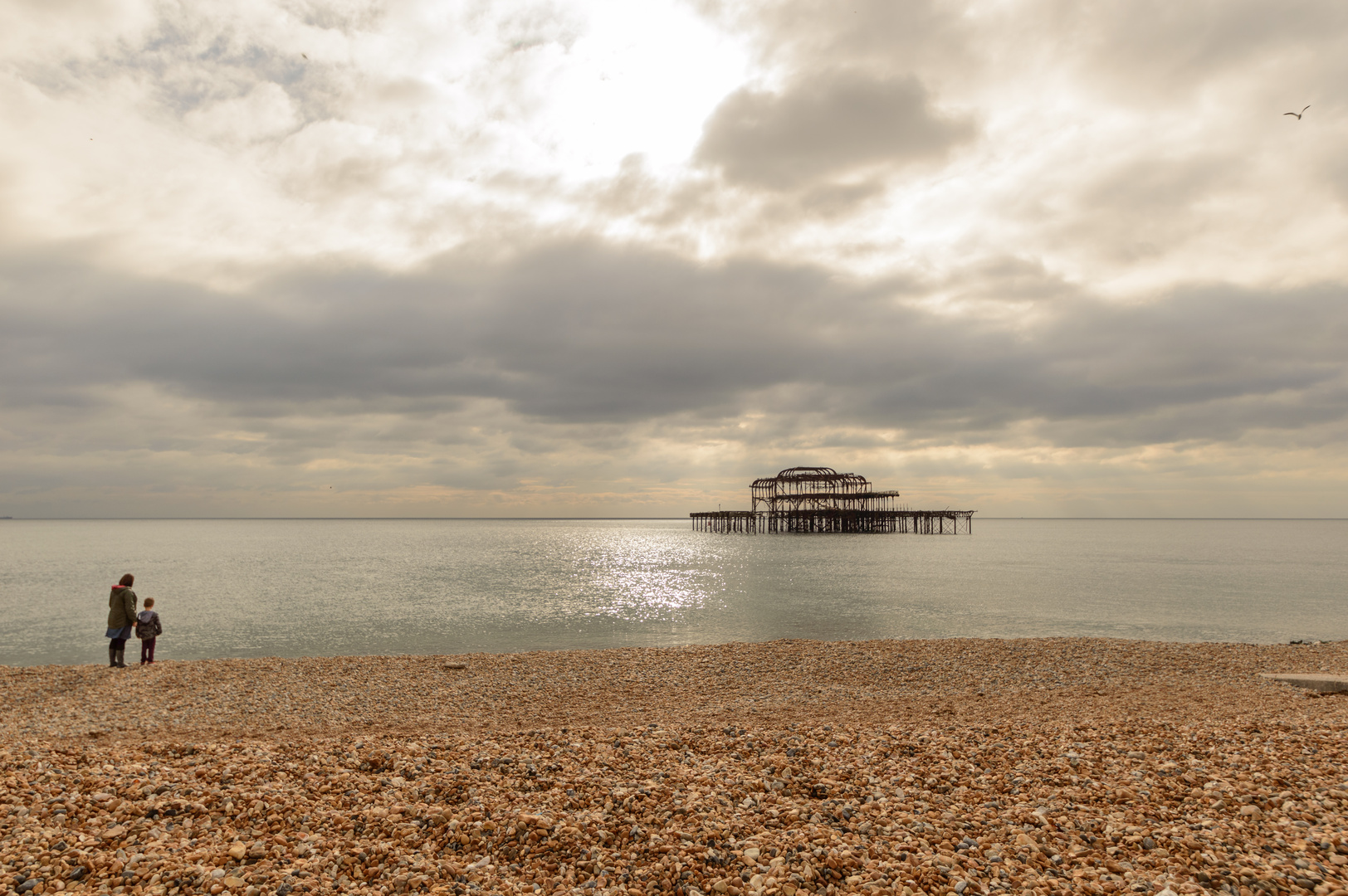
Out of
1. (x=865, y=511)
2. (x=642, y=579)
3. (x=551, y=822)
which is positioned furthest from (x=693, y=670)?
(x=865, y=511)

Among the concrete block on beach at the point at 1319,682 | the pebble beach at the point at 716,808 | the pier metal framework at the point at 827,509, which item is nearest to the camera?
the pebble beach at the point at 716,808

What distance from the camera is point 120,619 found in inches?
580

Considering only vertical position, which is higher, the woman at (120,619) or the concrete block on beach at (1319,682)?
the woman at (120,619)

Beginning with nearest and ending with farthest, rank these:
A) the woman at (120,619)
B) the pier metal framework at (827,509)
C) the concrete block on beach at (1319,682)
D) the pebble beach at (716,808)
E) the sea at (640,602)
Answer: the pebble beach at (716,808), the concrete block on beach at (1319,682), the woman at (120,619), the sea at (640,602), the pier metal framework at (827,509)

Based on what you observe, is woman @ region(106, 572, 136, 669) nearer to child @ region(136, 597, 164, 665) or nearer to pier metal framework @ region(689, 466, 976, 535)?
child @ region(136, 597, 164, 665)

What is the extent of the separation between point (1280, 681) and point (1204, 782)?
10.1 metres

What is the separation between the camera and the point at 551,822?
5.36 meters

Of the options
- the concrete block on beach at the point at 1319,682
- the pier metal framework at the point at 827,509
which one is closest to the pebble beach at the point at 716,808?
the concrete block on beach at the point at 1319,682

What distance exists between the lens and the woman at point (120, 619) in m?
14.7

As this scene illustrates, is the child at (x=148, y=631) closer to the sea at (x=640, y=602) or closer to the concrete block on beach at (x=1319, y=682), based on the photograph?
the sea at (x=640, y=602)

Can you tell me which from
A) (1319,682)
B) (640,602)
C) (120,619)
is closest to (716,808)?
(1319,682)

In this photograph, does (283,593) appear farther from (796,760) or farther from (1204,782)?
(1204,782)

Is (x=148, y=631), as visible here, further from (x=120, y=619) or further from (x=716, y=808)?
(x=716, y=808)

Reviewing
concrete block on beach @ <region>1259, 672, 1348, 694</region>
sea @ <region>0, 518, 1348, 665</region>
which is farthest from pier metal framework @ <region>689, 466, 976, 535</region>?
concrete block on beach @ <region>1259, 672, 1348, 694</region>
